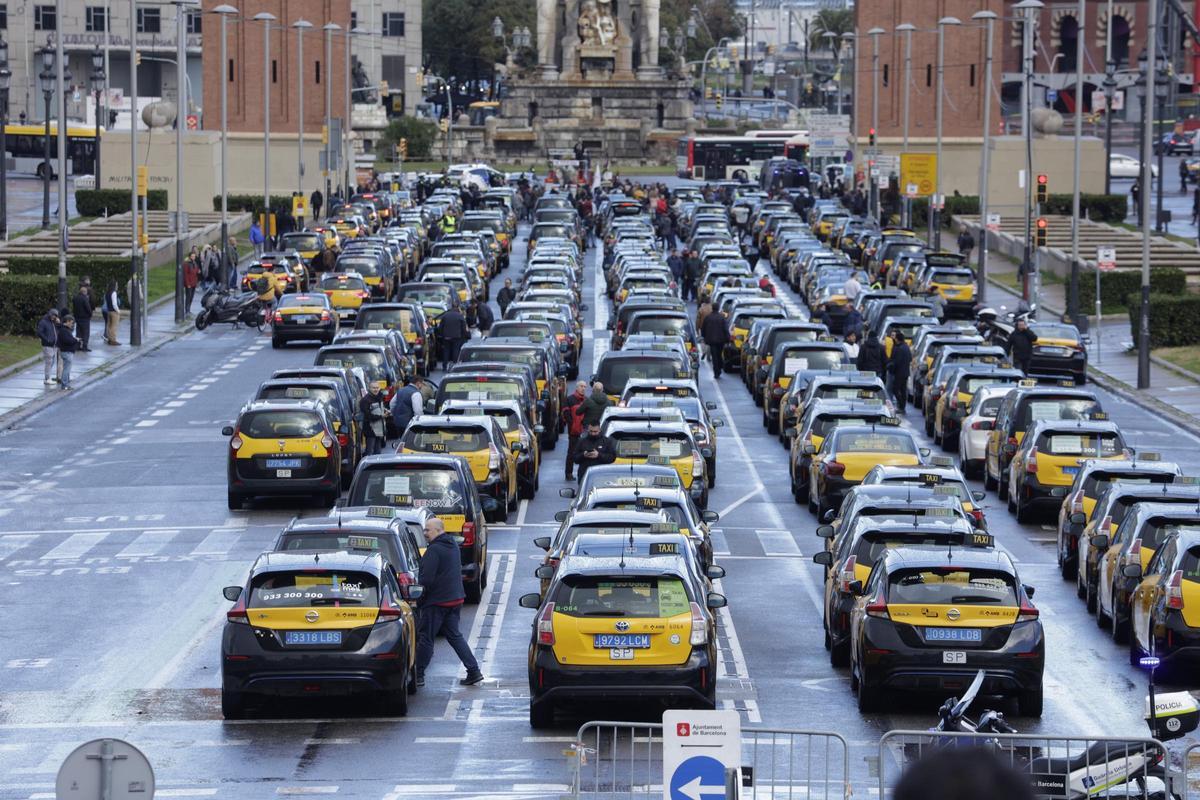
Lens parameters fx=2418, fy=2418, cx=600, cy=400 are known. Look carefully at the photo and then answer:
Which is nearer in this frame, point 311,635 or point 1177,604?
point 311,635

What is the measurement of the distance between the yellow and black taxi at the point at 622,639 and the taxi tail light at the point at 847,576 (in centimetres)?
280

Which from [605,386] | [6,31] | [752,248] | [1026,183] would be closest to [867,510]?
[605,386]

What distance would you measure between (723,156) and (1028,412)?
332 feet

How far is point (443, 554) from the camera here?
1881 centimetres

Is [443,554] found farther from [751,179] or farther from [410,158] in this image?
[410,158]

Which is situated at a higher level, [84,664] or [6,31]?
[6,31]

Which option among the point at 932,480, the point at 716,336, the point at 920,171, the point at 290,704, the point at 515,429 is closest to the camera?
the point at 290,704

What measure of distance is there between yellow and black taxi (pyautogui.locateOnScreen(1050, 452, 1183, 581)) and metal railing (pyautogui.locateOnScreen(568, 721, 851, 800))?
27.2 feet

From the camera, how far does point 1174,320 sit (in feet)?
167

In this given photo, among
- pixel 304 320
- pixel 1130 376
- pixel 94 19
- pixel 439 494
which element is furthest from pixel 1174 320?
pixel 94 19

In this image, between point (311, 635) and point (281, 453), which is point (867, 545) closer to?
point (311, 635)

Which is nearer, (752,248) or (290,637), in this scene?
(290,637)

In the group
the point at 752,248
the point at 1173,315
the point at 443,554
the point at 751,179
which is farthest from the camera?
the point at 751,179

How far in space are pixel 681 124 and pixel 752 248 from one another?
72.7 metres
